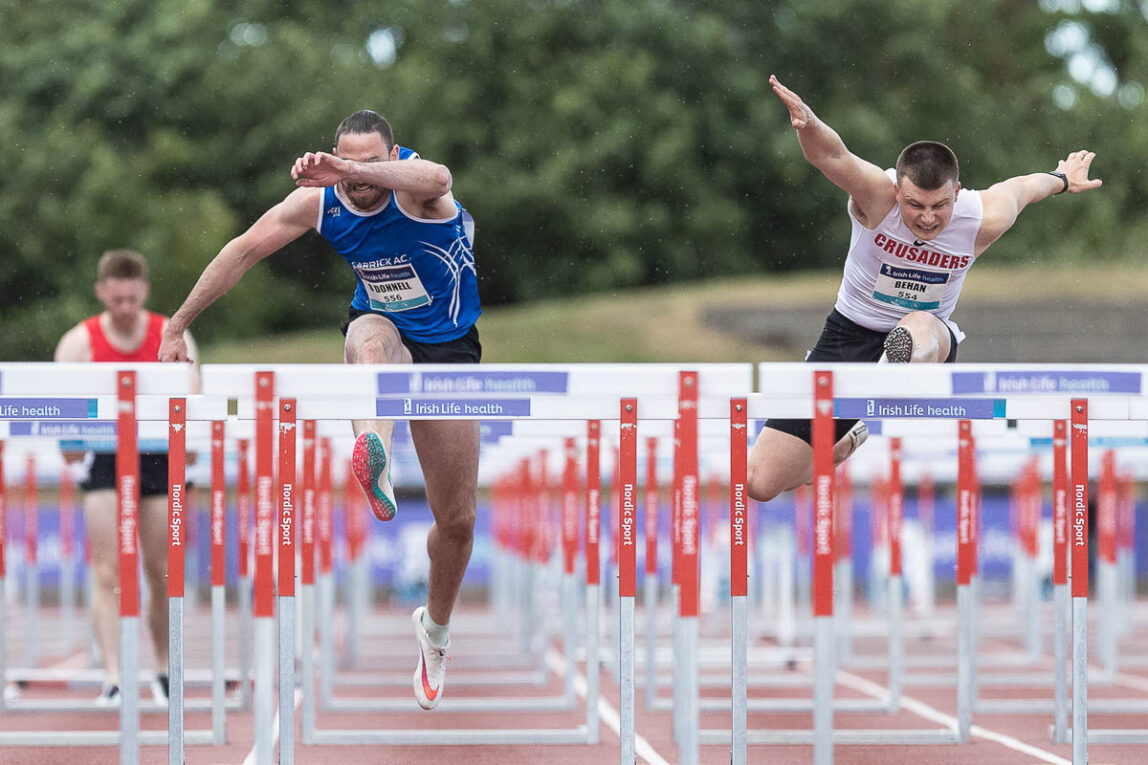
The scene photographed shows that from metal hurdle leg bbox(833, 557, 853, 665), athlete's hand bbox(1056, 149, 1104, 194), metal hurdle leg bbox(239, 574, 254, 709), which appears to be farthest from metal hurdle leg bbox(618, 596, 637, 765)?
metal hurdle leg bbox(833, 557, 853, 665)

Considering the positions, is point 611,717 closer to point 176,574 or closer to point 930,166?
point 930,166

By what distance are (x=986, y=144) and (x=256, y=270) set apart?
15256 millimetres

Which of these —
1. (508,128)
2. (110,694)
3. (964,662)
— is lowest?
(110,694)

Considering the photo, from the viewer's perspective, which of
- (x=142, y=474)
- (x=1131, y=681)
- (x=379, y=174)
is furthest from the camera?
(x=1131, y=681)

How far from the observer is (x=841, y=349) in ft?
22.0

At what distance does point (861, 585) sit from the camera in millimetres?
19328

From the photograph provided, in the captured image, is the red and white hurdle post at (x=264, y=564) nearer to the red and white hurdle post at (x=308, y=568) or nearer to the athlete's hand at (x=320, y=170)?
the athlete's hand at (x=320, y=170)

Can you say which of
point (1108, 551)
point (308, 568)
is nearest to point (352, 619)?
point (308, 568)

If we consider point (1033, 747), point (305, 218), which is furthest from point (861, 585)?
point (305, 218)

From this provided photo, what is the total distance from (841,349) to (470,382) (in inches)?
88.2

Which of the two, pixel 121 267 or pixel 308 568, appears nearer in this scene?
pixel 308 568

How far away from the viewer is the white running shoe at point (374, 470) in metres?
5.37

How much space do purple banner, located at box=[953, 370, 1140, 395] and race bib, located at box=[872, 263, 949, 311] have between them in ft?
4.00

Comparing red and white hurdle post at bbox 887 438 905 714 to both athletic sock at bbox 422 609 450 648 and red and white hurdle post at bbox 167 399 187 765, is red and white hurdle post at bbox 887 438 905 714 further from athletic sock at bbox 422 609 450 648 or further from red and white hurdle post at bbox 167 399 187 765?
red and white hurdle post at bbox 167 399 187 765
